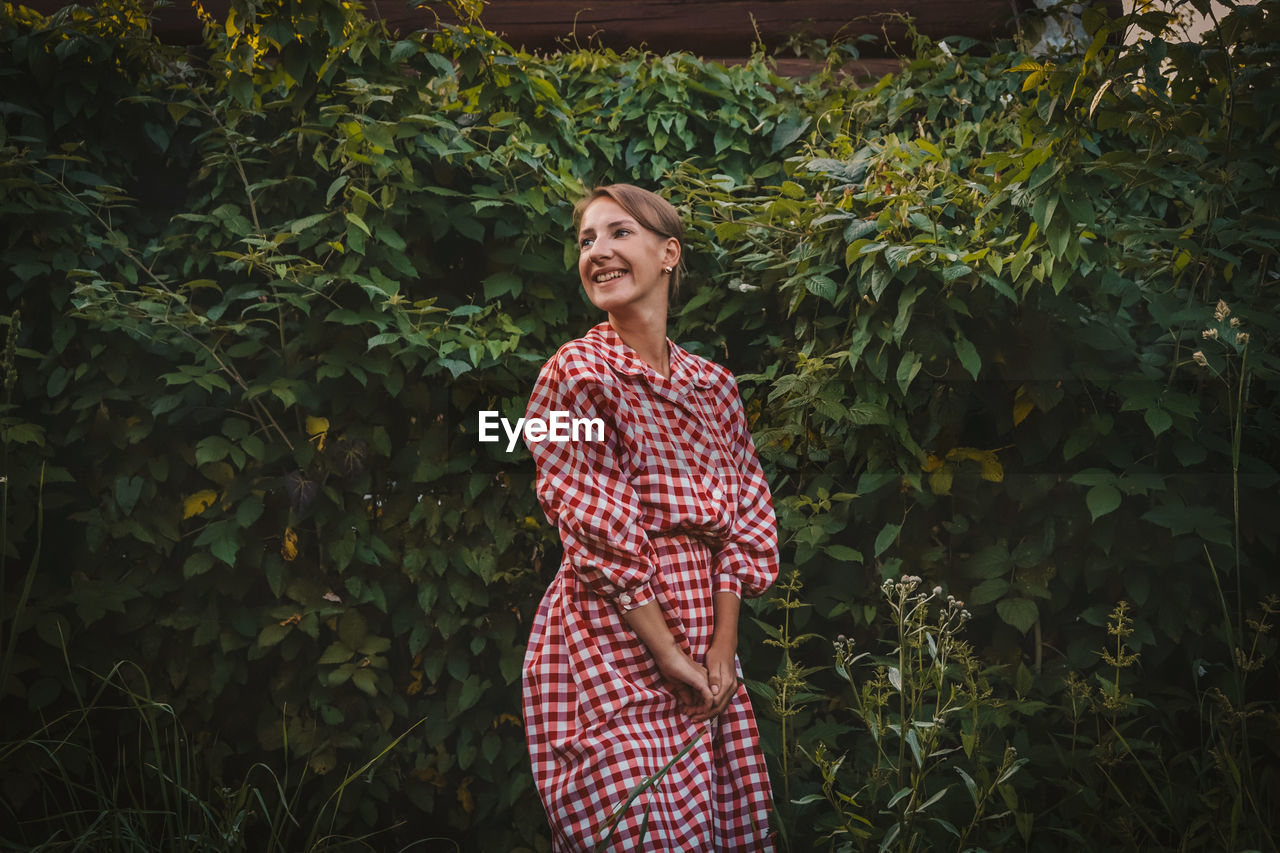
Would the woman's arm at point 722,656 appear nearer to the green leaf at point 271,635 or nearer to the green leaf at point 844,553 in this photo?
the green leaf at point 844,553

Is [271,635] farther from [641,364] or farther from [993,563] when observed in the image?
[993,563]

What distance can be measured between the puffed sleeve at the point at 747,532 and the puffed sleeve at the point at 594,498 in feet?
0.59

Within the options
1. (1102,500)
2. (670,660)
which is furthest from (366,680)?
(1102,500)

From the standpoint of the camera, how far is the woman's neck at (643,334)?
1.71 meters

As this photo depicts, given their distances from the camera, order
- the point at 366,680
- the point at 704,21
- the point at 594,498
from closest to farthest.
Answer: the point at 594,498, the point at 366,680, the point at 704,21

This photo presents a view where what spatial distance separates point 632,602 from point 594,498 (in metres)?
0.20

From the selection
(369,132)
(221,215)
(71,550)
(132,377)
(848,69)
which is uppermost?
(848,69)

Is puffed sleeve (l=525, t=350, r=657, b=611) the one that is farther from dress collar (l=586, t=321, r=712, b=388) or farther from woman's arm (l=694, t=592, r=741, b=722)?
woman's arm (l=694, t=592, r=741, b=722)

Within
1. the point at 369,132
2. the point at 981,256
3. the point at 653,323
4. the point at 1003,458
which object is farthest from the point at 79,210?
the point at 1003,458

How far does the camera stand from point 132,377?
2141 mm

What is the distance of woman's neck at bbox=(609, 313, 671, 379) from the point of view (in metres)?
1.71

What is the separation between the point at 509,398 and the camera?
6.76 ft

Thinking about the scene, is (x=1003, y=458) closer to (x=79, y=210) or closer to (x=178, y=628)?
(x=178, y=628)

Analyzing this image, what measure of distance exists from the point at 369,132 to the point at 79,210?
2.53ft
